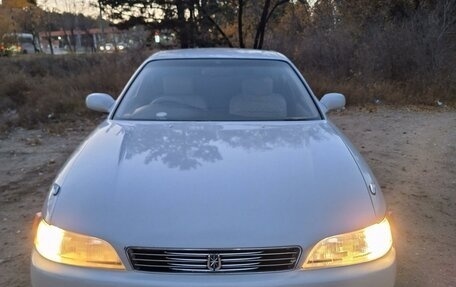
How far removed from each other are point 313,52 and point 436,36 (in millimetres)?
3223

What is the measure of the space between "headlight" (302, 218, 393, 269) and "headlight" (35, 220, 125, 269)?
2.77 ft

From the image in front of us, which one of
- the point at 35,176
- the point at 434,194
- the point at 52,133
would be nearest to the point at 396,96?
the point at 434,194

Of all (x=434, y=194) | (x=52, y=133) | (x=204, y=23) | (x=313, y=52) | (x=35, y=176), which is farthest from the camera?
(x=204, y=23)

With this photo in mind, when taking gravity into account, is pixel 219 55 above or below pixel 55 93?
above

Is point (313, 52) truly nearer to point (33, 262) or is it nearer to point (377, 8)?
point (377, 8)

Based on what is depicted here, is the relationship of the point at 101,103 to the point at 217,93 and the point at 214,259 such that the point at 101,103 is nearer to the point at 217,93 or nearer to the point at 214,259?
the point at 217,93

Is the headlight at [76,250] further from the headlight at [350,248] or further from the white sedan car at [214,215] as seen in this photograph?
the headlight at [350,248]

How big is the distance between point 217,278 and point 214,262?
0.07 meters

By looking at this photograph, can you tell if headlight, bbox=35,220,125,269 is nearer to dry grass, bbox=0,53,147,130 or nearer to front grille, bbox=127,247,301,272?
front grille, bbox=127,247,301,272

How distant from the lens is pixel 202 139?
2930 millimetres

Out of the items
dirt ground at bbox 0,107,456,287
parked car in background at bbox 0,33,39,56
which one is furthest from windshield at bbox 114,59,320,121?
parked car in background at bbox 0,33,39,56

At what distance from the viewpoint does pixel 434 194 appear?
16.6ft

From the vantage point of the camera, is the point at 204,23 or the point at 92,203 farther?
the point at 204,23

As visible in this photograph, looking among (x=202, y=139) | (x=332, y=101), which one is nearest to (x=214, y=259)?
(x=202, y=139)
